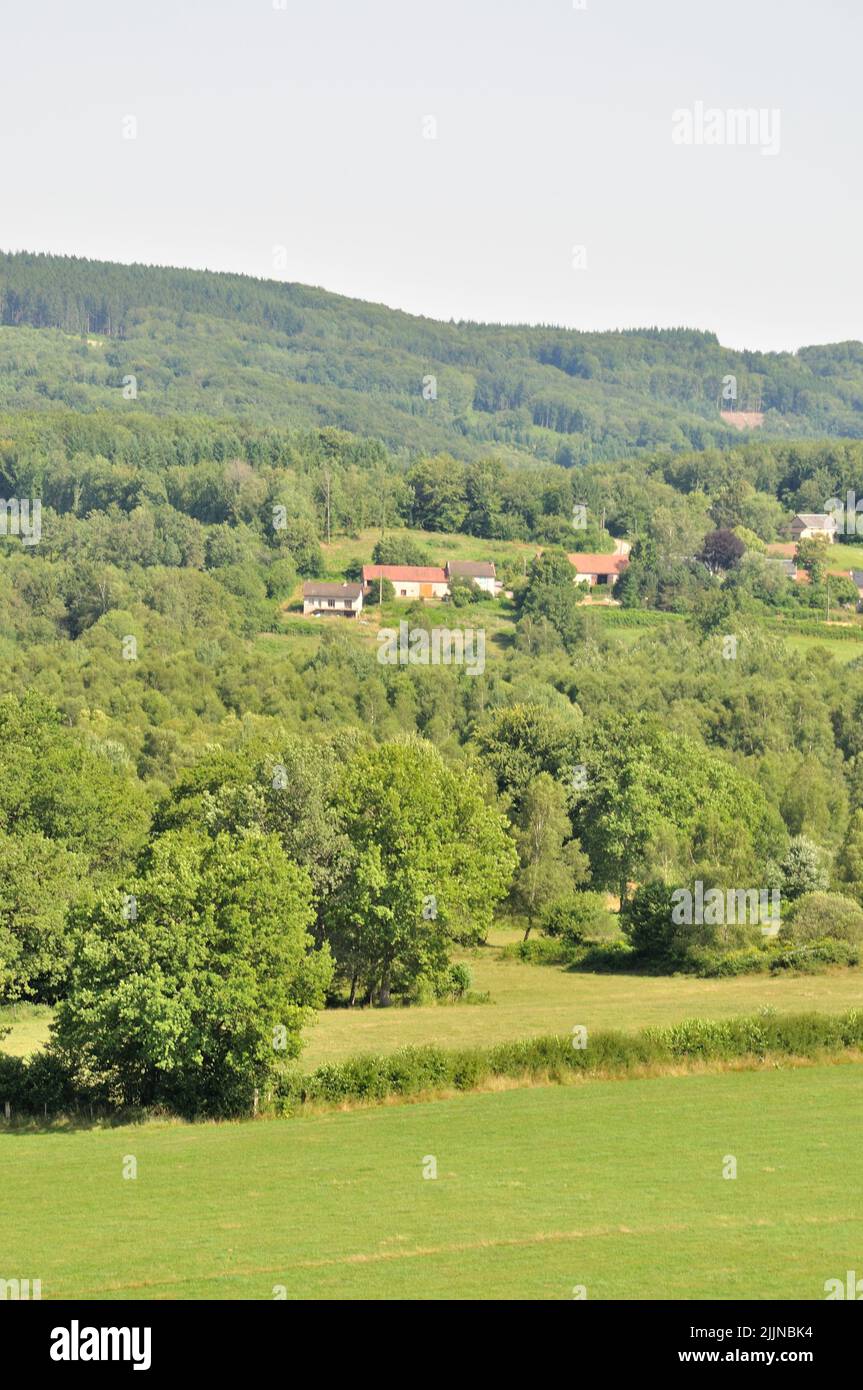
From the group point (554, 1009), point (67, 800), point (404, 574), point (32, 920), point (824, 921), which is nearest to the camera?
point (32, 920)

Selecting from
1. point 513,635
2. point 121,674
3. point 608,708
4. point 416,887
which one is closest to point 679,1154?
point 416,887

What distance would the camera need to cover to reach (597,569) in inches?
6732

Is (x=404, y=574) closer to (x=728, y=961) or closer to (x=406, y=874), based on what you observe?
(x=728, y=961)

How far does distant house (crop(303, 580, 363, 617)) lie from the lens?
15425 cm

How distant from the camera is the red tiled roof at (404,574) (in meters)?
162

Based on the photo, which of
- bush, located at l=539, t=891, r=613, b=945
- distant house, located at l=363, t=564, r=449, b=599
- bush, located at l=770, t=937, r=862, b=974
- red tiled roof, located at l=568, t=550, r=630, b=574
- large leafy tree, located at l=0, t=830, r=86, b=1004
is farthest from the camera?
red tiled roof, located at l=568, t=550, r=630, b=574

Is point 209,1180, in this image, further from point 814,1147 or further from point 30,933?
point 30,933

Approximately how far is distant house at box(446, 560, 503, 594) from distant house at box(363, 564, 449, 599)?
1.24m

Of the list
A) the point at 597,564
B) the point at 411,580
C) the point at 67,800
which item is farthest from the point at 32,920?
the point at 597,564

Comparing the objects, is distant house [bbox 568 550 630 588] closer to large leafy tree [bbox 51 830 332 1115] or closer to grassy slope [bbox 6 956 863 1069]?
grassy slope [bbox 6 956 863 1069]

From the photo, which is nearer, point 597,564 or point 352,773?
point 352,773

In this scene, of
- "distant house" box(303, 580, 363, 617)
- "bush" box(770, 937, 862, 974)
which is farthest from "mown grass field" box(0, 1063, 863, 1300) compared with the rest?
"distant house" box(303, 580, 363, 617)

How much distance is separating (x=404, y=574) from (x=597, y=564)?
21647 millimetres

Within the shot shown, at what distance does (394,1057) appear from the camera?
147 feet
